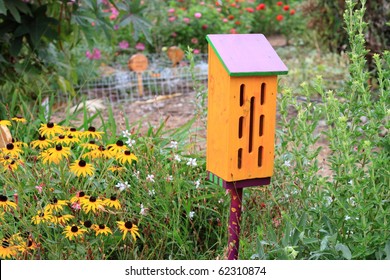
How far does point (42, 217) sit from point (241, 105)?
792 mm

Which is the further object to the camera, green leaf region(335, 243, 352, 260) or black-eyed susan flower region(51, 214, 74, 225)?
black-eyed susan flower region(51, 214, 74, 225)

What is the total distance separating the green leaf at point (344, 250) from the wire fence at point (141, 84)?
4263 millimetres

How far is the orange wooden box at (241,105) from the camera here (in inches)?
87.4

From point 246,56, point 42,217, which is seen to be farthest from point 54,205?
point 246,56

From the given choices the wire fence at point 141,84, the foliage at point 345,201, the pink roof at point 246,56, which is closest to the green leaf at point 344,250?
the foliage at point 345,201

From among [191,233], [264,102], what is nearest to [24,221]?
[191,233]

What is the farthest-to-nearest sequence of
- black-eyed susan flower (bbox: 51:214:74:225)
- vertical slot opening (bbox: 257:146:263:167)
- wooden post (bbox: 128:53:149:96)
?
wooden post (bbox: 128:53:149:96) < black-eyed susan flower (bbox: 51:214:74:225) < vertical slot opening (bbox: 257:146:263:167)

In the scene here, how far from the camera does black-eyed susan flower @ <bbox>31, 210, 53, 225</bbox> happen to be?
8.04 feet

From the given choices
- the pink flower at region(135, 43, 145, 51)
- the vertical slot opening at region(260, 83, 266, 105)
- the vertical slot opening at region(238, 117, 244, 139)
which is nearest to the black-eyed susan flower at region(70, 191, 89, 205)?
the vertical slot opening at region(238, 117, 244, 139)

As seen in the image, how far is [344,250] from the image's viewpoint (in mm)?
2125

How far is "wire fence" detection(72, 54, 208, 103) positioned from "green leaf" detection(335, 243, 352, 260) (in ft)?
14.0

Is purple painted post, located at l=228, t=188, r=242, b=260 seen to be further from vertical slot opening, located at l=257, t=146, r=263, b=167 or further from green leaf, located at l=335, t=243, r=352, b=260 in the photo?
green leaf, located at l=335, t=243, r=352, b=260

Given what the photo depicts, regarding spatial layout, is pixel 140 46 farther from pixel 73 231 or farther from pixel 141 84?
pixel 73 231

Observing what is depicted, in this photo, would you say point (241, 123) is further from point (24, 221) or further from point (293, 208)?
point (24, 221)
